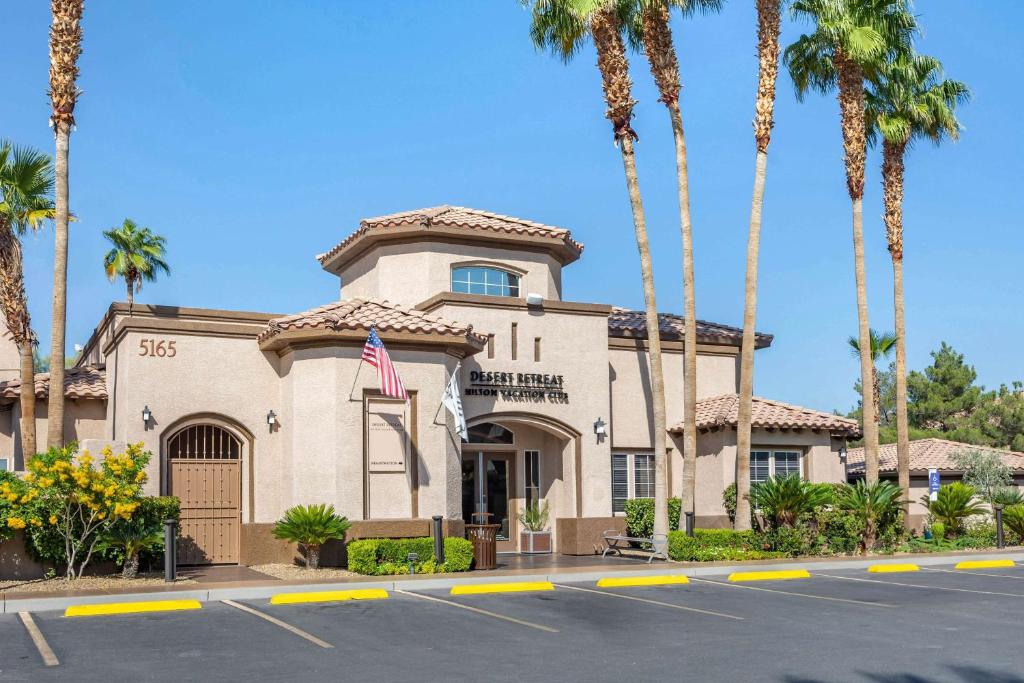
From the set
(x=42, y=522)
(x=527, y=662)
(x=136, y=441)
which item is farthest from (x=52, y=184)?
(x=527, y=662)

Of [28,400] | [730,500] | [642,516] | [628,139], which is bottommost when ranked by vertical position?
[642,516]

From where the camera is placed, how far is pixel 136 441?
899 inches

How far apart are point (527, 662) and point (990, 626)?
6746mm

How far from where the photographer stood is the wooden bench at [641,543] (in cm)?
2436

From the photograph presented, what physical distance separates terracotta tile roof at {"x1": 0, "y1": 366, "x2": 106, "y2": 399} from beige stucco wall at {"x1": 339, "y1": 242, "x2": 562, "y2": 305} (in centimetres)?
→ 709

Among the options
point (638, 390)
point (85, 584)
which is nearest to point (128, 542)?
point (85, 584)

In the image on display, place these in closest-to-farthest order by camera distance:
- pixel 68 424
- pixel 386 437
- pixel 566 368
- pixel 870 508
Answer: pixel 386 437 < pixel 68 424 < pixel 870 508 < pixel 566 368

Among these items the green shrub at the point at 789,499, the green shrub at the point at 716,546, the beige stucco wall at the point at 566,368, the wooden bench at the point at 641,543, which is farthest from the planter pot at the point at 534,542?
the green shrub at the point at 789,499

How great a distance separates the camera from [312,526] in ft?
70.0

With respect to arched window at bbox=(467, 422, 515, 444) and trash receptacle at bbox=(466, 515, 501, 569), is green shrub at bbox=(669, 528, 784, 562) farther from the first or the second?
arched window at bbox=(467, 422, 515, 444)

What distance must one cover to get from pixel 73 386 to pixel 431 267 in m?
9.11

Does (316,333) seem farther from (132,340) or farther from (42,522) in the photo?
(42,522)

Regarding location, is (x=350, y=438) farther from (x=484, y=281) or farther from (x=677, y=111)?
(x=677, y=111)

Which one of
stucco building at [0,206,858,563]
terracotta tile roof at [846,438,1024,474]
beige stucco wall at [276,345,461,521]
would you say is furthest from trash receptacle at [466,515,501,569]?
terracotta tile roof at [846,438,1024,474]
